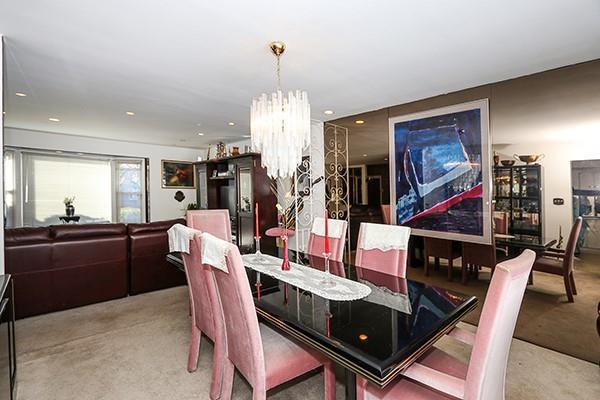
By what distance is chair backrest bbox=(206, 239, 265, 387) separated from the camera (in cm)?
126

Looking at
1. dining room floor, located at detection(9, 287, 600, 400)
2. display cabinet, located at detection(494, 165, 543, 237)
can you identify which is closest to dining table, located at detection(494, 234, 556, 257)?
display cabinet, located at detection(494, 165, 543, 237)

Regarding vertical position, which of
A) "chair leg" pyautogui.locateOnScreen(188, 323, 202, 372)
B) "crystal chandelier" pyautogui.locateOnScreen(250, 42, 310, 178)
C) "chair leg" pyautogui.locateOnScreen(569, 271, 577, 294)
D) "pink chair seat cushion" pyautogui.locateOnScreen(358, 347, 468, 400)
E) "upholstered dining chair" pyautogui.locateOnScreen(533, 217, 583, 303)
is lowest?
"chair leg" pyautogui.locateOnScreen(188, 323, 202, 372)

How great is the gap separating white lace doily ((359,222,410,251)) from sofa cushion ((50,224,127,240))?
2.97m

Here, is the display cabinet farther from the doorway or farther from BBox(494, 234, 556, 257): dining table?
the doorway

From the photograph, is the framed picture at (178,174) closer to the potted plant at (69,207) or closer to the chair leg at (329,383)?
the potted plant at (69,207)

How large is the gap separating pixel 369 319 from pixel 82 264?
3379mm

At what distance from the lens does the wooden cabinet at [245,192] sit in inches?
197

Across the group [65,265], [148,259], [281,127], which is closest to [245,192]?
[148,259]

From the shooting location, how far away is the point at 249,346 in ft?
4.33

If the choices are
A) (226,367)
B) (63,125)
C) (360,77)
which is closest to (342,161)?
(360,77)

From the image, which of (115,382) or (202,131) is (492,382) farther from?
(202,131)

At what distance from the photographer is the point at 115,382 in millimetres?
1979

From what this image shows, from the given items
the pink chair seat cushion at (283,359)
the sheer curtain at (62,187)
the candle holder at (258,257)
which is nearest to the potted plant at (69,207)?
the sheer curtain at (62,187)

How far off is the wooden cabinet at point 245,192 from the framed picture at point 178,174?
0.82 meters
